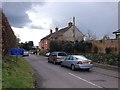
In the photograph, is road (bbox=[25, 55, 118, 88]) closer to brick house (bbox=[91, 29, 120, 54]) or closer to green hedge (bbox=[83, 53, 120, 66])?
green hedge (bbox=[83, 53, 120, 66])

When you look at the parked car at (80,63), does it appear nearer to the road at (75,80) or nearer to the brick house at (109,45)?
the road at (75,80)

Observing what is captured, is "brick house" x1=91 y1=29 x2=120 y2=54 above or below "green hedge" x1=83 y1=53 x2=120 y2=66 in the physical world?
above

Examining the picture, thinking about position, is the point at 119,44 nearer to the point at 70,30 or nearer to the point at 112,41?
the point at 112,41

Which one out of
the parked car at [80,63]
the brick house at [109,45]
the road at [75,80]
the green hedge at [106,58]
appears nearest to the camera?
the road at [75,80]

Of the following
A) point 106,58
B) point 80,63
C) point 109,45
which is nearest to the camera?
point 80,63

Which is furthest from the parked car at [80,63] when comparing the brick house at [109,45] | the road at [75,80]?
the brick house at [109,45]

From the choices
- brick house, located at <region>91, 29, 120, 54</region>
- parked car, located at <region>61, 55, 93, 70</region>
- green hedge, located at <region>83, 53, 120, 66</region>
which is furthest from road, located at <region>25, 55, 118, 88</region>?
brick house, located at <region>91, 29, 120, 54</region>

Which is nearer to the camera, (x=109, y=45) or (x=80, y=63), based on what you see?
(x=80, y=63)

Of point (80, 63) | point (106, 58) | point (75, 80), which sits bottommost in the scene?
point (75, 80)

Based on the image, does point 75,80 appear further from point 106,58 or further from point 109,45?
point 109,45

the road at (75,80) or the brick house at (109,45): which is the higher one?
the brick house at (109,45)

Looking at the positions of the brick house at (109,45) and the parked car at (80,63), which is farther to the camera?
the brick house at (109,45)

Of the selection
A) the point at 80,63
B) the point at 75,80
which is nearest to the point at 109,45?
the point at 80,63

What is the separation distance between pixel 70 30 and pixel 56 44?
24.4 metres
